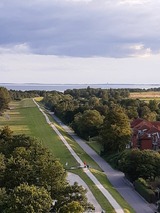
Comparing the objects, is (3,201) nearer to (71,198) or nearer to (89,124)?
(71,198)

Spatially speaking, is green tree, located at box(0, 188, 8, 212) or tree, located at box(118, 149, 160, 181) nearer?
green tree, located at box(0, 188, 8, 212)

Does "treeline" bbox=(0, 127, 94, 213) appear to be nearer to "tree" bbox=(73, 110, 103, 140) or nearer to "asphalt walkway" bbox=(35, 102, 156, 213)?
"asphalt walkway" bbox=(35, 102, 156, 213)

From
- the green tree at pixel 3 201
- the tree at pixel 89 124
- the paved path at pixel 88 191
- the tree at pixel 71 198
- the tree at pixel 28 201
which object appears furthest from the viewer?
the tree at pixel 89 124

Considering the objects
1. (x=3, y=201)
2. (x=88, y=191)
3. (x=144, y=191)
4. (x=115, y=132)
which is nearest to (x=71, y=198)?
(x=3, y=201)

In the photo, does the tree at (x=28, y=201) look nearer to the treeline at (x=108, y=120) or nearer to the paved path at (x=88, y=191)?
the paved path at (x=88, y=191)

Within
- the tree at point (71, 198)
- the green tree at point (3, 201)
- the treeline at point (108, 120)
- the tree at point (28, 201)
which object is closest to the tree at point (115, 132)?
the treeline at point (108, 120)

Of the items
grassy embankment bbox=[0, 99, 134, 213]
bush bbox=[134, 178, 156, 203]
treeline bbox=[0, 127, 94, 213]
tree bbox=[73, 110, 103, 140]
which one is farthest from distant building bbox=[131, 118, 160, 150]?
treeline bbox=[0, 127, 94, 213]
